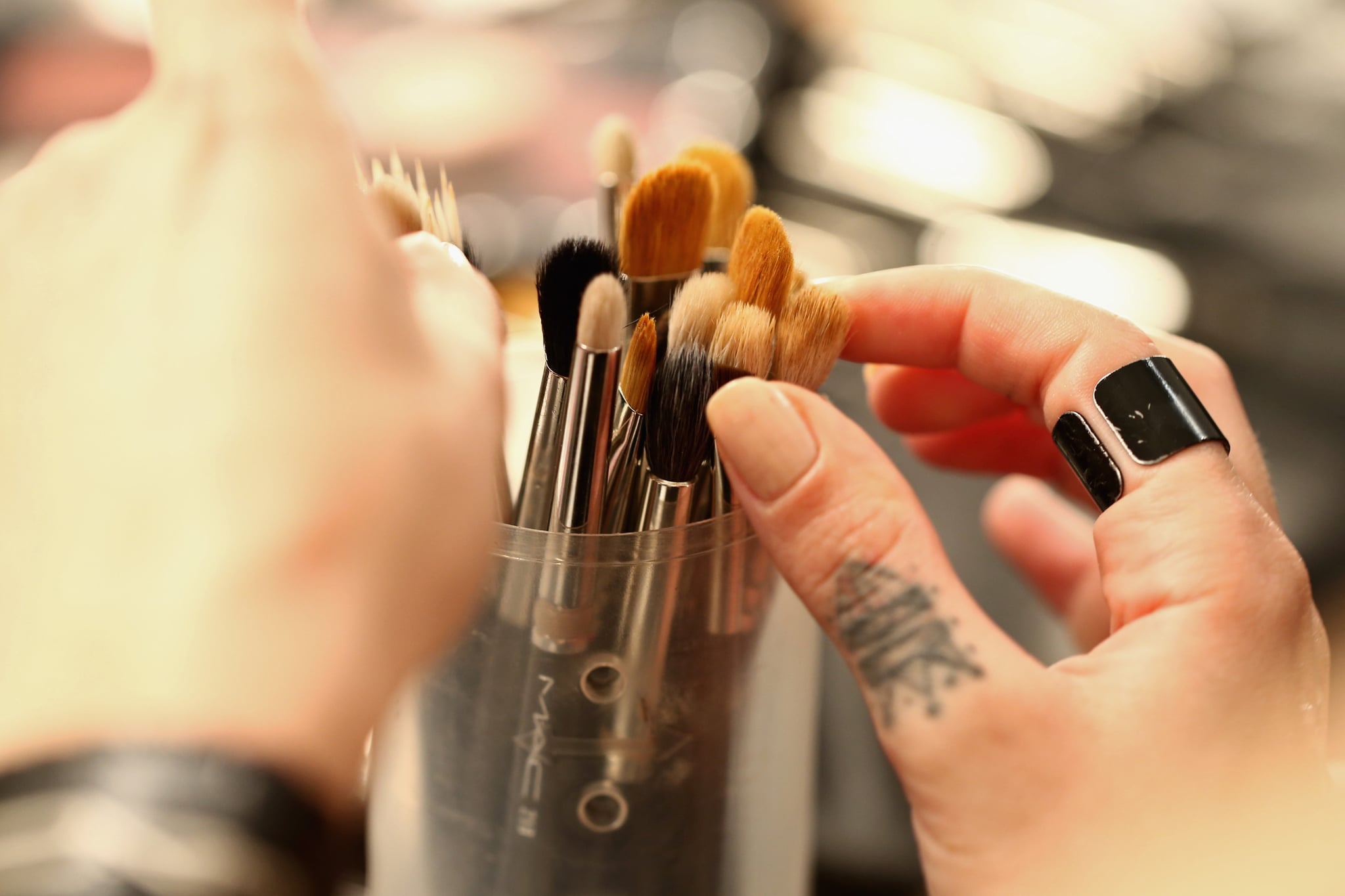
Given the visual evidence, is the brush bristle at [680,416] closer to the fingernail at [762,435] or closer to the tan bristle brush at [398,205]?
the fingernail at [762,435]

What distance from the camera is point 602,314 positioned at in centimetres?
33

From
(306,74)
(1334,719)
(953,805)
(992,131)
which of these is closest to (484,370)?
(306,74)

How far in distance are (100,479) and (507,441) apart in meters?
0.21

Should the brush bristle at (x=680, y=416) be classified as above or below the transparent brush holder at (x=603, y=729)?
above

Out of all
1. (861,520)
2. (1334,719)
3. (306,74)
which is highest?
(306,74)

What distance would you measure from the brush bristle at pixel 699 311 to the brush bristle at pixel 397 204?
0.11 meters

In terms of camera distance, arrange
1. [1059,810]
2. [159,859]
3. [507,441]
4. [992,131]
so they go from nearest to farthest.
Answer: [159,859]
[1059,810]
[507,441]
[992,131]

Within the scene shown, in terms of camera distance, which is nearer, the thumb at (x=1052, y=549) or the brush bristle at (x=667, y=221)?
the brush bristle at (x=667, y=221)

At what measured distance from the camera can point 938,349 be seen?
0.49 m

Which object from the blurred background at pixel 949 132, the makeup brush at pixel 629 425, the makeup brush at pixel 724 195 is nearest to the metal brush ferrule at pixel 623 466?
the makeup brush at pixel 629 425

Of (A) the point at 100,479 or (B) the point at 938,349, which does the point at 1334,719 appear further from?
(A) the point at 100,479

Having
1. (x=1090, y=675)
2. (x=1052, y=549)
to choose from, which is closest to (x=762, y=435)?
(x=1090, y=675)

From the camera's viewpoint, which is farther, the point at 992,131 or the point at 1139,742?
the point at 992,131

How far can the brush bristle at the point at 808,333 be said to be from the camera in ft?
1.26
